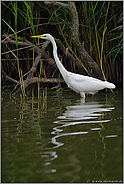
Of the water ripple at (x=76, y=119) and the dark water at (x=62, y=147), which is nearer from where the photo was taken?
the dark water at (x=62, y=147)

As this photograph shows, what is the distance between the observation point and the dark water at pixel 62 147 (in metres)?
1.78

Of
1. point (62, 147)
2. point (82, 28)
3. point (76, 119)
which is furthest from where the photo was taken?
point (82, 28)

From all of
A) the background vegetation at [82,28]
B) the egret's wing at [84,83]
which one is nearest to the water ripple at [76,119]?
the egret's wing at [84,83]

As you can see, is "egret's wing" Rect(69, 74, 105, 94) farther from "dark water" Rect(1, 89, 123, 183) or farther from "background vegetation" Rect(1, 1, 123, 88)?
"dark water" Rect(1, 89, 123, 183)

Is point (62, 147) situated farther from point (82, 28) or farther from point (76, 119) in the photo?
point (82, 28)

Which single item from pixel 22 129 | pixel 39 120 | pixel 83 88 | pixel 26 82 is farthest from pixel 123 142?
pixel 26 82

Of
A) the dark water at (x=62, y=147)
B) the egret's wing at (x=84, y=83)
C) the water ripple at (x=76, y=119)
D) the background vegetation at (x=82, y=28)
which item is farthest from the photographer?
the background vegetation at (x=82, y=28)

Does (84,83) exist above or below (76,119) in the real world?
above

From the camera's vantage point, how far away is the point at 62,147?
229 centimetres

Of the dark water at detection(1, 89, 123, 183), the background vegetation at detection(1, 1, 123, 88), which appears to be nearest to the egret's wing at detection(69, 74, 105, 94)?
the background vegetation at detection(1, 1, 123, 88)

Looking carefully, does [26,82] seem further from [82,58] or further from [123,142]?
[123,142]

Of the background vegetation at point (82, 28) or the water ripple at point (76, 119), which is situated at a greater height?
the background vegetation at point (82, 28)

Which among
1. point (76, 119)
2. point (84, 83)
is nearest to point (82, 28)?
point (84, 83)

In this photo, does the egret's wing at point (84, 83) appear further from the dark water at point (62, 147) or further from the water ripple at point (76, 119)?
the dark water at point (62, 147)
